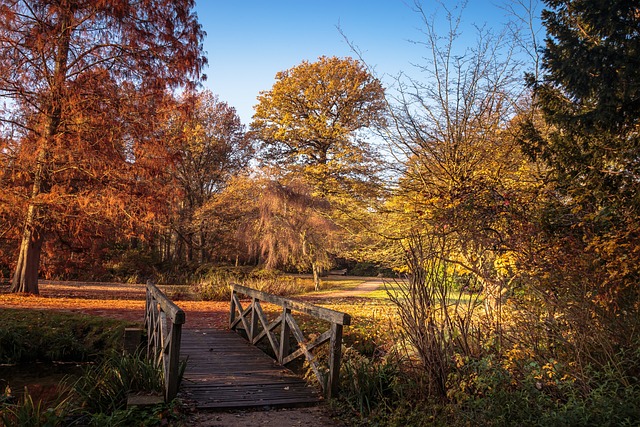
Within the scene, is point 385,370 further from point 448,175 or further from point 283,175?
point 283,175

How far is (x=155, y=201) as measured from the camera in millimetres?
15938

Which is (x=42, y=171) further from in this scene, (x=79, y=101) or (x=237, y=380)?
(x=237, y=380)

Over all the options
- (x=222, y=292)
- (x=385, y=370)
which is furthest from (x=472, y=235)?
(x=222, y=292)

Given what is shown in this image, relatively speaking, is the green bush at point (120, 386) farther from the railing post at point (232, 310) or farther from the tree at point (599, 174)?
the railing post at point (232, 310)

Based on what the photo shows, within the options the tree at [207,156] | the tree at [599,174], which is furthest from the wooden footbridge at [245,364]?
the tree at [207,156]

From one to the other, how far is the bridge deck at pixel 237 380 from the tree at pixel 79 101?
7.79 meters

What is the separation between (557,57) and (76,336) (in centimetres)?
960

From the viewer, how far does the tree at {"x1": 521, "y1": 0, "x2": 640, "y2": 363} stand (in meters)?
5.13

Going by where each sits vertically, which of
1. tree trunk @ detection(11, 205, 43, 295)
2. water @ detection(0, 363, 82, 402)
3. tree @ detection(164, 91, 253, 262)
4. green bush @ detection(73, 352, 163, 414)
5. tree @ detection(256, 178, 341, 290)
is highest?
tree @ detection(164, 91, 253, 262)

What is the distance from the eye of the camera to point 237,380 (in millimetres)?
6805

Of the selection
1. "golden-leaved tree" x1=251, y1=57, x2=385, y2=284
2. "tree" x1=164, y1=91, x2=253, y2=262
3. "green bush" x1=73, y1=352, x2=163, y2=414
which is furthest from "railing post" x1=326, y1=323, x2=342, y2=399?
"tree" x1=164, y1=91, x2=253, y2=262

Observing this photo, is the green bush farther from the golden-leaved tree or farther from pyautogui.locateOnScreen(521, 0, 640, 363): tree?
the golden-leaved tree

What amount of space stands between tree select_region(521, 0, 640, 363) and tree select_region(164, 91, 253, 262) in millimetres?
23692

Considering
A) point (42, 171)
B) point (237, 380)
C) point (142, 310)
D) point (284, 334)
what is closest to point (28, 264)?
point (42, 171)
